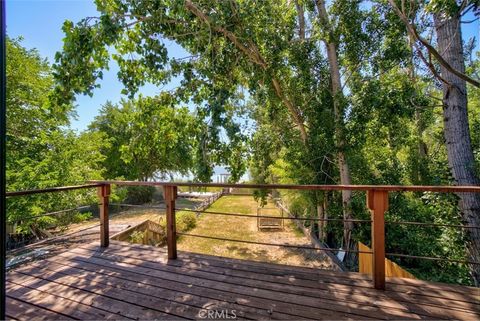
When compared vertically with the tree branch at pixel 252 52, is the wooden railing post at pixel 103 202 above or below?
below

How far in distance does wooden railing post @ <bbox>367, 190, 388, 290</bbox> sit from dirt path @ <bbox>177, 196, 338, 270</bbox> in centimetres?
442

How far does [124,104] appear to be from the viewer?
1722 cm

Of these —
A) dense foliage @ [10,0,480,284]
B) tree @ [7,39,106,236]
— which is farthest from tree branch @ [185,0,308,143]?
tree @ [7,39,106,236]

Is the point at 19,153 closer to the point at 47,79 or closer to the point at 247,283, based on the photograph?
the point at 47,79

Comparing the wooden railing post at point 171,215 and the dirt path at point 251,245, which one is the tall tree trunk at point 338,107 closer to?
the dirt path at point 251,245

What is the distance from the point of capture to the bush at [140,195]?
18344 mm

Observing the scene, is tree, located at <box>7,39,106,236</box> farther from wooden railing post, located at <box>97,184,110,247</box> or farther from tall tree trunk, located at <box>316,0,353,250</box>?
tall tree trunk, located at <box>316,0,353,250</box>

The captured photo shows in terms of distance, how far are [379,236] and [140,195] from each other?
63.8ft

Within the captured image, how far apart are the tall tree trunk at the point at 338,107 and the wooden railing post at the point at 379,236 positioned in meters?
2.86

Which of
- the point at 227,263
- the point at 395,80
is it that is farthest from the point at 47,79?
the point at 395,80

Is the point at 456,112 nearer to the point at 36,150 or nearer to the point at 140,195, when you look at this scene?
the point at 36,150

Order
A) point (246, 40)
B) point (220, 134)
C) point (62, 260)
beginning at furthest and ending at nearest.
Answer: point (246, 40)
point (220, 134)
point (62, 260)

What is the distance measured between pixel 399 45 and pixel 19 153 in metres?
10.5

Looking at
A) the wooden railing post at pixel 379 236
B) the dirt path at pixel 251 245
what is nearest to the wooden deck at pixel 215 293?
the wooden railing post at pixel 379 236
